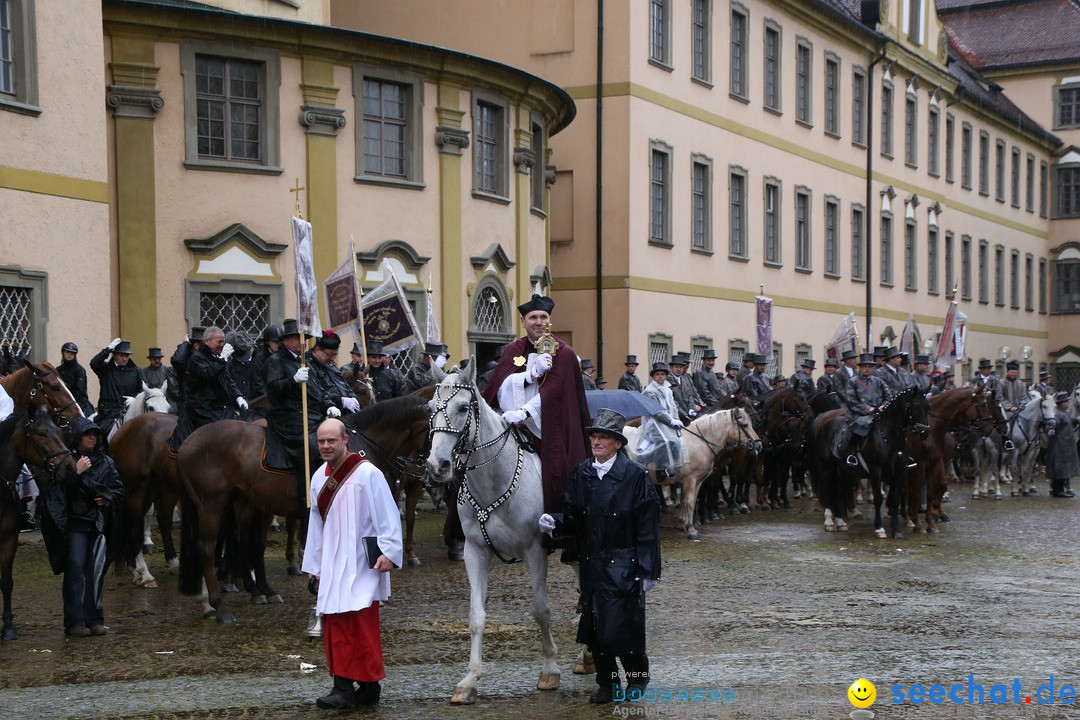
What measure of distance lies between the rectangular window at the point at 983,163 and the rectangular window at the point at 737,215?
23.3m

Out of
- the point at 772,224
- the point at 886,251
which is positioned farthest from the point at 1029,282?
the point at 772,224

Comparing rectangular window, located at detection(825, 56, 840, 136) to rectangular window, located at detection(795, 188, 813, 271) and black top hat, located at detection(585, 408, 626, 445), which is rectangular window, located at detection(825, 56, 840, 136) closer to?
rectangular window, located at detection(795, 188, 813, 271)

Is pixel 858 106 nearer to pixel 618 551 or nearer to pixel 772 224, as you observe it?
pixel 772 224

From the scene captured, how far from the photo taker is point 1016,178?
62156 mm

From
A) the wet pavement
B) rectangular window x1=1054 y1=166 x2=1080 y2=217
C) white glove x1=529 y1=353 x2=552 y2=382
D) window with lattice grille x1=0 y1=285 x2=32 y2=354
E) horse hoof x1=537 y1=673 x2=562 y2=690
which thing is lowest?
the wet pavement

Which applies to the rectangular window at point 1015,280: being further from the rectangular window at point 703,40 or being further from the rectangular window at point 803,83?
the rectangular window at point 703,40

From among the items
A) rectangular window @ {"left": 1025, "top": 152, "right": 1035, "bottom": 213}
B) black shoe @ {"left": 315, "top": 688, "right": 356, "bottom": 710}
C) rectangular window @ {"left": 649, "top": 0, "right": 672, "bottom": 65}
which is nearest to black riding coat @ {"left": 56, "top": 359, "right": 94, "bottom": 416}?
black shoe @ {"left": 315, "top": 688, "right": 356, "bottom": 710}

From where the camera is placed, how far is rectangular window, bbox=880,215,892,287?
158ft

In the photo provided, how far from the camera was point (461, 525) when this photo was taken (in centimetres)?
938

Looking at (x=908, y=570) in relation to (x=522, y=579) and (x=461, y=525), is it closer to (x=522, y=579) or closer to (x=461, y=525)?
(x=522, y=579)

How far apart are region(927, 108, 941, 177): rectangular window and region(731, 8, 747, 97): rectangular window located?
54.2 feet

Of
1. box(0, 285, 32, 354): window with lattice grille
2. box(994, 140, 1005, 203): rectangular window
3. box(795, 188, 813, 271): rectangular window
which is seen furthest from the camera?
box(994, 140, 1005, 203): rectangular window

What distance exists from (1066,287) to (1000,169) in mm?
9125

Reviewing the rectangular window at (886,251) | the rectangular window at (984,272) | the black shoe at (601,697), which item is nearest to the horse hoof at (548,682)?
the black shoe at (601,697)
